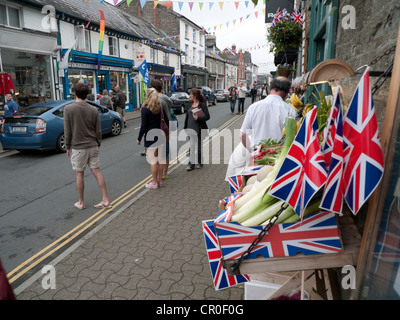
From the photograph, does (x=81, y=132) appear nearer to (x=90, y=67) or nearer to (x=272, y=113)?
(x=272, y=113)

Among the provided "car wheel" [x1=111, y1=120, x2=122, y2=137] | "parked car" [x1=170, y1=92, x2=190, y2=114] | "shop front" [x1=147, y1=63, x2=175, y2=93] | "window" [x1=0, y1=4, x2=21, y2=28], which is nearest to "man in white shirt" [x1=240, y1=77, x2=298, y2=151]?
"car wheel" [x1=111, y1=120, x2=122, y2=137]

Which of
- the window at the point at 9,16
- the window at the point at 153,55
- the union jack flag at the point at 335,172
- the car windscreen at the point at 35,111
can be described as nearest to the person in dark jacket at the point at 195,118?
the car windscreen at the point at 35,111

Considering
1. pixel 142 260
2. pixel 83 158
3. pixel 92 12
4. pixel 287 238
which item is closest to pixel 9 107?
pixel 83 158

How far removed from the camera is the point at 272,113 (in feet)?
12.3

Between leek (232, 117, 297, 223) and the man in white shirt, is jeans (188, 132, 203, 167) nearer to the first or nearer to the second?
the man in white shirt

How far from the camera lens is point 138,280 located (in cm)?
315

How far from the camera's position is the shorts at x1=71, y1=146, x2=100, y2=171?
4867 millimetres

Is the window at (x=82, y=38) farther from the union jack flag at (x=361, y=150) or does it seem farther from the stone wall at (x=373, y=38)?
the union jack flag at (x=361, y=150)

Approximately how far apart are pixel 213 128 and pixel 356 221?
12.4 meters

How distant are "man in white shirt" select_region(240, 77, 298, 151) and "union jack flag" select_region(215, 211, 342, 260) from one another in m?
2.22

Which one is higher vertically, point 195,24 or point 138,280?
point 195,24
